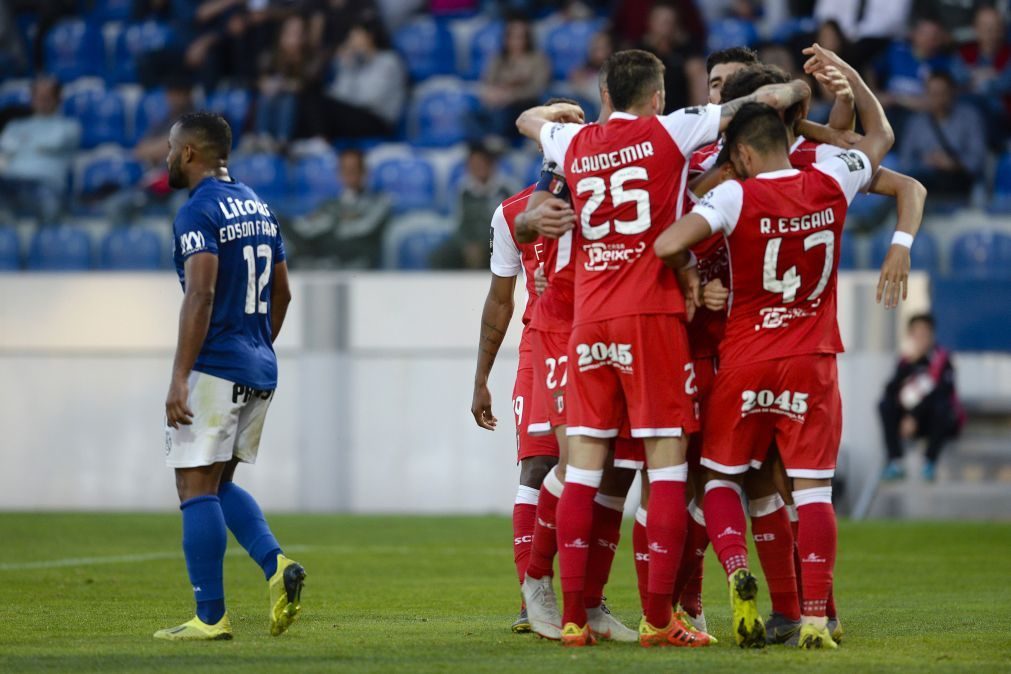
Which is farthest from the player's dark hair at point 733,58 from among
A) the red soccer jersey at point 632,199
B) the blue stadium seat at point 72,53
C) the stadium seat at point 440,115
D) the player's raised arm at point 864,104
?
the blue stadium seat at point 72,53

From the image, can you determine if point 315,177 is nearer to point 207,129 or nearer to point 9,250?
point 9,250

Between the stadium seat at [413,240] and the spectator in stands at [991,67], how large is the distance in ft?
17.8

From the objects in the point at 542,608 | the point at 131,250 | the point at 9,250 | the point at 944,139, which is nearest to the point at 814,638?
the point at 542,608

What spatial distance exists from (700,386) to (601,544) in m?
0.74

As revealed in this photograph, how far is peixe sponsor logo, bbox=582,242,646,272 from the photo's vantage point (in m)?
5.61

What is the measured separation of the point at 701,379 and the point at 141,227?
10.2 metres

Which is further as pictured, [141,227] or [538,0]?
[538,0]

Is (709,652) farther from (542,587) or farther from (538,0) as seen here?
(538,0)

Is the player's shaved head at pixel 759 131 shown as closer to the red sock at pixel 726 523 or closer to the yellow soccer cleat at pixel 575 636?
the red sock at pixel 726 523

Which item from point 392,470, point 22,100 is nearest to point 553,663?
point 392,470

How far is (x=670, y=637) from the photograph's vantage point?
5.58 m

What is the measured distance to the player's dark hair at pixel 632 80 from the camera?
223 inches

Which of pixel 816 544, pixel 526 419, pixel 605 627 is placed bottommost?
pixel 605 627

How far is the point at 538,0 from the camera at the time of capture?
18.3 meters
